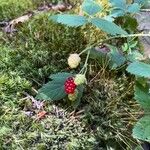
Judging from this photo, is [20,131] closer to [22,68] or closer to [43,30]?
[22,68]

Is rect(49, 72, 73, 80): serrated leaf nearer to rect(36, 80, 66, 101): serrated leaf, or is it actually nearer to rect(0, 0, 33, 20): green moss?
rect(36, 80, 66, 101): serrated leaf

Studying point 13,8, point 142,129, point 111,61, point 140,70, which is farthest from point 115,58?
point 13,8

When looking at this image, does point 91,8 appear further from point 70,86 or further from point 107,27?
point 70,86

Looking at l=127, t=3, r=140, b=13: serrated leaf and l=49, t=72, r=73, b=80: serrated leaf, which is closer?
l=49, t=72, r=73, b=80: serrated leaf

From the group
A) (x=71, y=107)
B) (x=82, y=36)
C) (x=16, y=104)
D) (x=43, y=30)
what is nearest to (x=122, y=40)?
(x=82, y=36)

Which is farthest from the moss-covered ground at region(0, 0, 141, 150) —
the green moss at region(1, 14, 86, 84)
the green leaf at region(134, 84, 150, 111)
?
the green leaf at region(134, 84, 150, 111)
